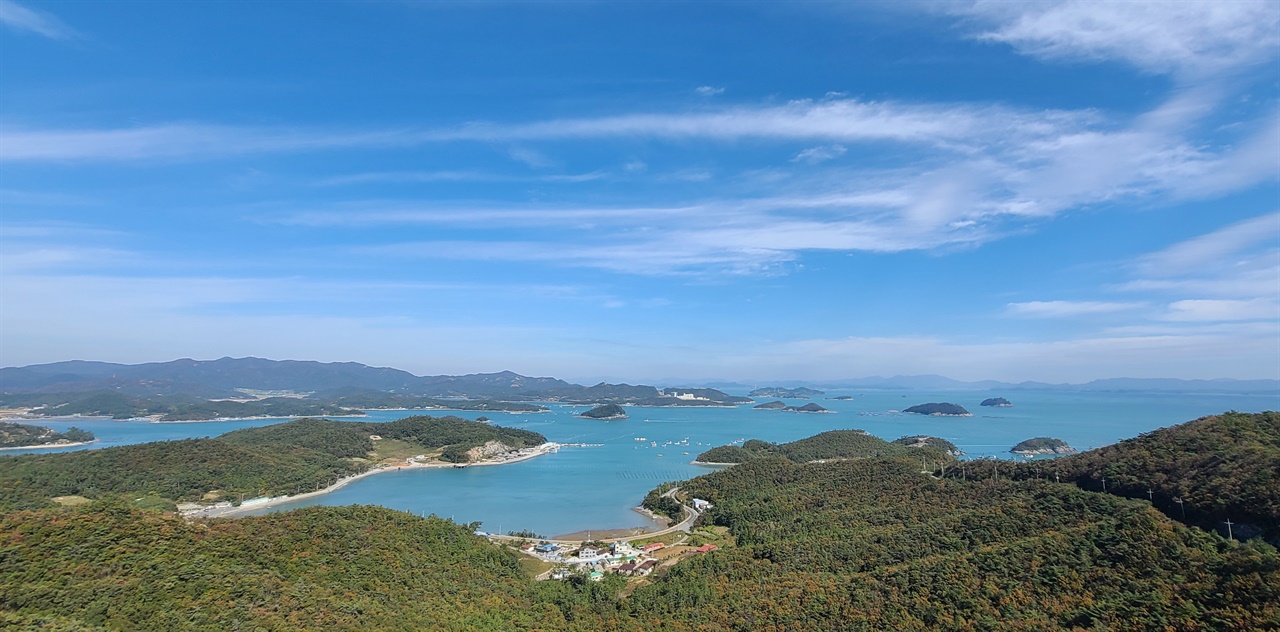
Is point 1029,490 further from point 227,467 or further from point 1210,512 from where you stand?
point 227,467

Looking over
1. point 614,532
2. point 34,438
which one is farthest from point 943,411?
point 34,438

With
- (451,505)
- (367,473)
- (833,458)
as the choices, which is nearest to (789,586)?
(451,505)

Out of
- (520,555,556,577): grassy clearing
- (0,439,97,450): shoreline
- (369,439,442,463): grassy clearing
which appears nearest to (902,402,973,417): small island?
(369,439,442,463): grassy clearing

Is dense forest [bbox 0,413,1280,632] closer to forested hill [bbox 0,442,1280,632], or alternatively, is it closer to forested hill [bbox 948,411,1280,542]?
forested hill [bbox 0,442,1280,632]

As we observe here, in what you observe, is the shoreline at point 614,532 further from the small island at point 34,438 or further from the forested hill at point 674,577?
the small island at point 34,438

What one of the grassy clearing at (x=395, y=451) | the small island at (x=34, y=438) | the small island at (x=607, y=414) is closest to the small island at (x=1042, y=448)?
the grassy clearing at (x=395, y=451)

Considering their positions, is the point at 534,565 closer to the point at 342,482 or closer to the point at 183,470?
the point at 342,482
